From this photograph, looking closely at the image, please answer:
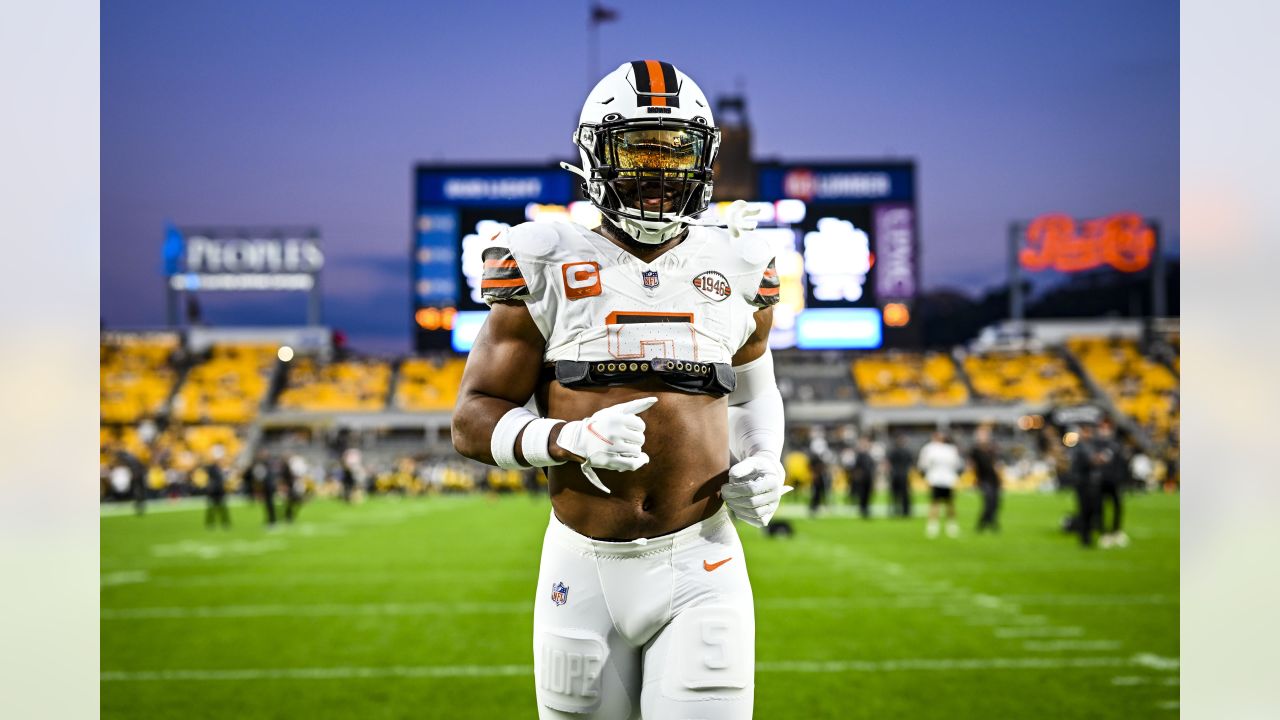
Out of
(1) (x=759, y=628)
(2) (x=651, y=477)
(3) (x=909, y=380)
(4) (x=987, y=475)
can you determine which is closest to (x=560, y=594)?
(2) (x=651, y=477)

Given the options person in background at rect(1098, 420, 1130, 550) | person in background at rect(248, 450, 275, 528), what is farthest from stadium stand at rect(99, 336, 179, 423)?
person in background at rect(1098, 420, 1130, 550)

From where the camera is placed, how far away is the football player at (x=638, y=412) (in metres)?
2.67

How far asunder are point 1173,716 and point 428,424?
31.3m

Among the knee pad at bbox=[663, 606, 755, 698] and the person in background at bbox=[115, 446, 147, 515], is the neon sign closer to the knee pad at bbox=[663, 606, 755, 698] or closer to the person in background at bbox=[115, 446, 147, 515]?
the person in background at bbox=[115, 446, 147, 515]

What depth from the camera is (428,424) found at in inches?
1396

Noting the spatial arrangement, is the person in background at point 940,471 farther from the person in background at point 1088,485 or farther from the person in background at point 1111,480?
the person in background at point 1111,480

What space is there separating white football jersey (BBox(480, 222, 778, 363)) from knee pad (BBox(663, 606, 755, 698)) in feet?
1.97

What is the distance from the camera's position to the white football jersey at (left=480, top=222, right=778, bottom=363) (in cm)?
272

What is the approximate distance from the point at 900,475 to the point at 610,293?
1533 cm

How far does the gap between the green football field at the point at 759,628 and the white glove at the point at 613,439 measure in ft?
11.6

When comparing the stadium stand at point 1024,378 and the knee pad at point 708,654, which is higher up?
the knee pad at point 708,654

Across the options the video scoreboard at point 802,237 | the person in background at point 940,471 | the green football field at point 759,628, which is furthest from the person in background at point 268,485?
the person in background at point 940,471

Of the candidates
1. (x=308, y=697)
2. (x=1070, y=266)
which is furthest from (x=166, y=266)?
(x=308, y=697)
